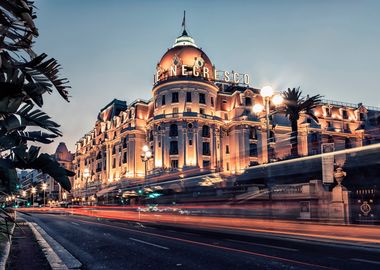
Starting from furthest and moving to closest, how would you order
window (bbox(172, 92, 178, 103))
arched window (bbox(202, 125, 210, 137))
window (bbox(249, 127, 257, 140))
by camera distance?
window (bbox(249, 127, 257, 140)) → arched window (bbox(202, 125, 210, 137)) → window (bbox(172, 92, 178, 103))

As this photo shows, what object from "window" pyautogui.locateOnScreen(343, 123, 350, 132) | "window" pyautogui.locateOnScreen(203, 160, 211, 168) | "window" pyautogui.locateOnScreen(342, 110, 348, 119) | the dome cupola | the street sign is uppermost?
the dome cupola

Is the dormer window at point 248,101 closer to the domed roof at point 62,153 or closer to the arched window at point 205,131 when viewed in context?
the arched window at point 205,131

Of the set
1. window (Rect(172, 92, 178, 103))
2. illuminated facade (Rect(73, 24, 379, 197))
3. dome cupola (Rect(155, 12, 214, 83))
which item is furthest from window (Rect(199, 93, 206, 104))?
window (Rect(172, 92, 178, 103))

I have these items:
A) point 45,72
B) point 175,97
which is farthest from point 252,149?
point 45,72

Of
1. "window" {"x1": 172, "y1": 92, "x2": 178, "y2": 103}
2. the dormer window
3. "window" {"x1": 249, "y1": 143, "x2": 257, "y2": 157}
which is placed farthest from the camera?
the dormer window

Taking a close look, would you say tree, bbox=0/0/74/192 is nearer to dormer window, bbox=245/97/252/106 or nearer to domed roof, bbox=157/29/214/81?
domed roof, bbox=157/29/214/81

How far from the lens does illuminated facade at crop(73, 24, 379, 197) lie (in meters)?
61.6

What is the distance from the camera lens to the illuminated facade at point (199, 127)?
6159cm

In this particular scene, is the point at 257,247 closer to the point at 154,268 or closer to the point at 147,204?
the point at 154,268

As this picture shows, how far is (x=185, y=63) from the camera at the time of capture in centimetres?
6544

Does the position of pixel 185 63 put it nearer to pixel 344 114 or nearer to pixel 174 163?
pixel 174 163

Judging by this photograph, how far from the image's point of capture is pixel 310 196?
87.1 ft

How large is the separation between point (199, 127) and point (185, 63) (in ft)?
40.3

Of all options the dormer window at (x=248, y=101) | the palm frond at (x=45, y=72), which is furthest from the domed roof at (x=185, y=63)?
the palm frond at (x=45, y=72)
